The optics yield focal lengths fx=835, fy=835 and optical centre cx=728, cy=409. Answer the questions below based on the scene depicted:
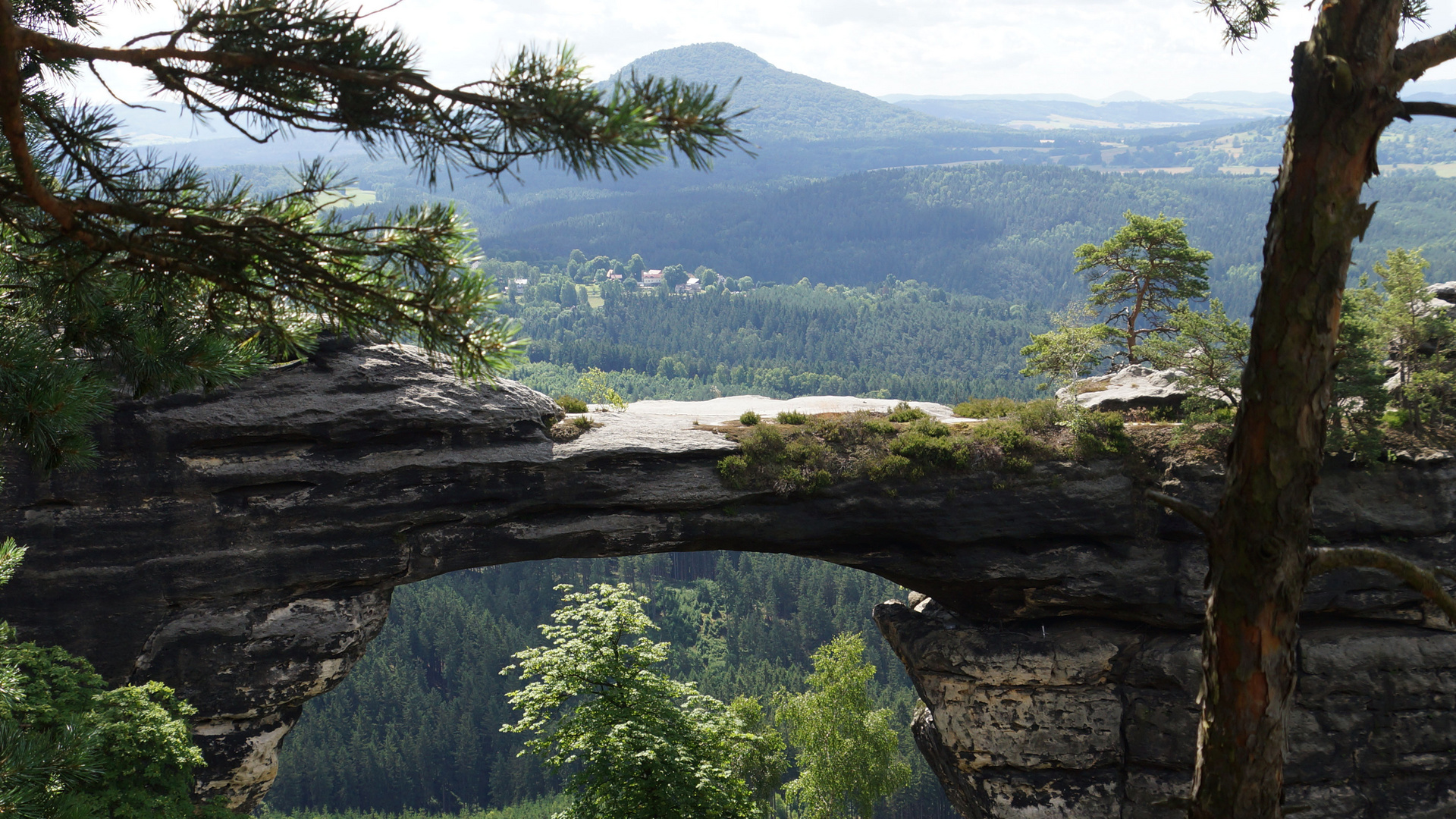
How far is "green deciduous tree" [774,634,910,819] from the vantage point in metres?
29.6

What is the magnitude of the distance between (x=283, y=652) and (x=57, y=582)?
13.6 ft

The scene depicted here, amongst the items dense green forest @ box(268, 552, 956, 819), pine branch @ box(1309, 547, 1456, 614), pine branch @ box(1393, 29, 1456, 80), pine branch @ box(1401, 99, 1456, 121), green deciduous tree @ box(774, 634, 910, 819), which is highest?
pine branch @ box(1393, 29, 1456, 80)

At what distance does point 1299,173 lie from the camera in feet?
21.1

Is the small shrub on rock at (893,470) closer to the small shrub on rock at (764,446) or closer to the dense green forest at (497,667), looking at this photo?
the small shrub on rock at (764,446)

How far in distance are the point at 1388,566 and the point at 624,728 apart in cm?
1526

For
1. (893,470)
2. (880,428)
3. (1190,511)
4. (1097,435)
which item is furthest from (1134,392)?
(1190,511)

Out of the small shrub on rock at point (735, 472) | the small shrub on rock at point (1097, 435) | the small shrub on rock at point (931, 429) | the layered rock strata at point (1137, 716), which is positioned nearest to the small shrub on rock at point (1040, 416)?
the small shrub on rock at point (1097, 435)

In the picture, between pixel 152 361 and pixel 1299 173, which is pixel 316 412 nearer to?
pixel 152 361

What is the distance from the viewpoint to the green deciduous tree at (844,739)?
2962cm

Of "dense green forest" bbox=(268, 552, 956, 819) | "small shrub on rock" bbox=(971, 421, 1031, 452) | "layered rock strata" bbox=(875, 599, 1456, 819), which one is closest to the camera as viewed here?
"layered rock strata" bbox=(875, 599, 1456, 819)

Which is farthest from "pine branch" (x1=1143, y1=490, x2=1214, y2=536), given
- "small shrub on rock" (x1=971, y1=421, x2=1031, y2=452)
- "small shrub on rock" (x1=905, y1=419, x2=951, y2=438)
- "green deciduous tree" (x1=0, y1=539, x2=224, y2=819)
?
"green deciduous tree" (x1=0, y1=539, x2=224, y2=819)

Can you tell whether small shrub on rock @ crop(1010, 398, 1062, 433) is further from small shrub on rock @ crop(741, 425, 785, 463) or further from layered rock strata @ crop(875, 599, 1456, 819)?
small shrub on rock @ crop(741, 425, 785, 463)

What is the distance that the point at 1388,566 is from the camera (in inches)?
259

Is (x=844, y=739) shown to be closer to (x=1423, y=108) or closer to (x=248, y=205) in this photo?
(x=1423, y=108)
